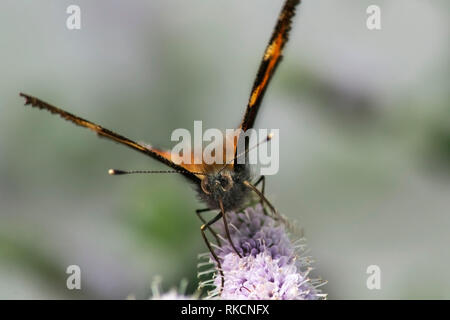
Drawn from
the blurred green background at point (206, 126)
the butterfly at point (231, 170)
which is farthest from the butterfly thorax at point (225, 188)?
the blurred green background at point (206, 126)

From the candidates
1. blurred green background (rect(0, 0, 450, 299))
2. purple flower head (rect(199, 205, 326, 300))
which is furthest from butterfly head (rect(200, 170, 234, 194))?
blurred green background (rect(0, 0, 450, 299))

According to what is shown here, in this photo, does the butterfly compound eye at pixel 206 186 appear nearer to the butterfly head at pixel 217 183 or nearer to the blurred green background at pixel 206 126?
the butterfly head at pixel 217 183

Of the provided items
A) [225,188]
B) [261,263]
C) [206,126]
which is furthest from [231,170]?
[206,126]

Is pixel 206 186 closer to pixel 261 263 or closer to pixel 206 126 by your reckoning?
pixel 261 263

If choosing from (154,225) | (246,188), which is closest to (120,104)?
(154,225)

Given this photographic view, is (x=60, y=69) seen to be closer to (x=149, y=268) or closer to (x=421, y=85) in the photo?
(x=149, y=268)
